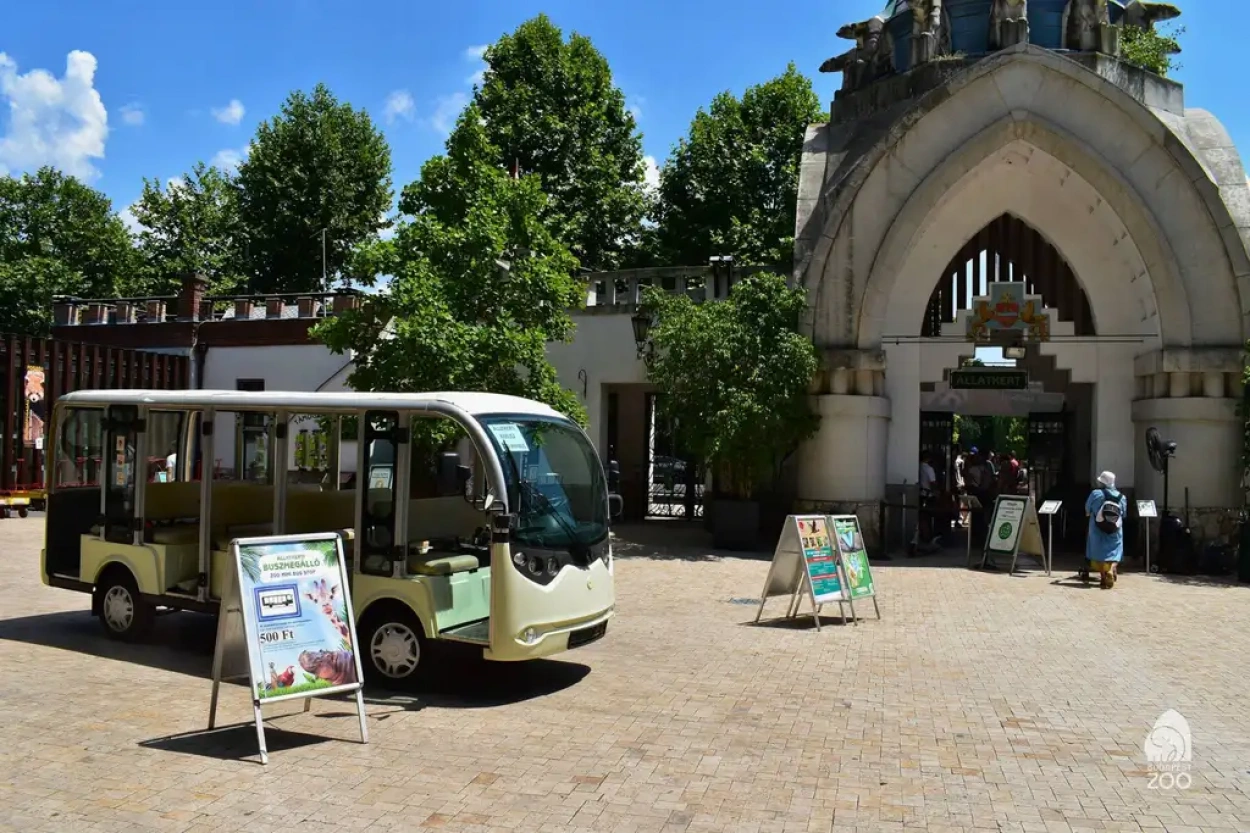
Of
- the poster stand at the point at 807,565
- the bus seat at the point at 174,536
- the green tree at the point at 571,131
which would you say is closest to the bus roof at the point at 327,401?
the bus seat at the point at 174,536

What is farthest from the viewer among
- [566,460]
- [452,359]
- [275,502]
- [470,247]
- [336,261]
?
[336,261]

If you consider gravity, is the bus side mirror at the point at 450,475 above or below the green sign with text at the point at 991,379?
below

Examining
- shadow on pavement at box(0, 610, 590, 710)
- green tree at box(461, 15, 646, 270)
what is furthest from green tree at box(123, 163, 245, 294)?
shadow on pavement at box(0, 610, 590, 710)

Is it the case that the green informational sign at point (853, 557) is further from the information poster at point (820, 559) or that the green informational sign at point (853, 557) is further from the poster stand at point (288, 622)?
the poster stand at point (288, 622)

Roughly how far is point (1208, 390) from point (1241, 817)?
542 inches

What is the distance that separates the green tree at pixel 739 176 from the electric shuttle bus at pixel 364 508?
23.5 m

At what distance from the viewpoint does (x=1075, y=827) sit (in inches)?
223

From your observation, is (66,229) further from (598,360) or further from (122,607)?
(122,607)

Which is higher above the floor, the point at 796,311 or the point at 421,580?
the point at 796,311

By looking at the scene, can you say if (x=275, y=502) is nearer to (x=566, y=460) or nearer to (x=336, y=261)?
(x=566, y=460)

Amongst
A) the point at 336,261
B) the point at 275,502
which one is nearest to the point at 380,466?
the point at 275,502

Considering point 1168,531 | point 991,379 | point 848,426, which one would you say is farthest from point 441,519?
point 991,379

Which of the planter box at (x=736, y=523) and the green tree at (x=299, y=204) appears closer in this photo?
the planter box at (x=736, y=523)

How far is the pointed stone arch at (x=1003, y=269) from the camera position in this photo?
68.4ft
